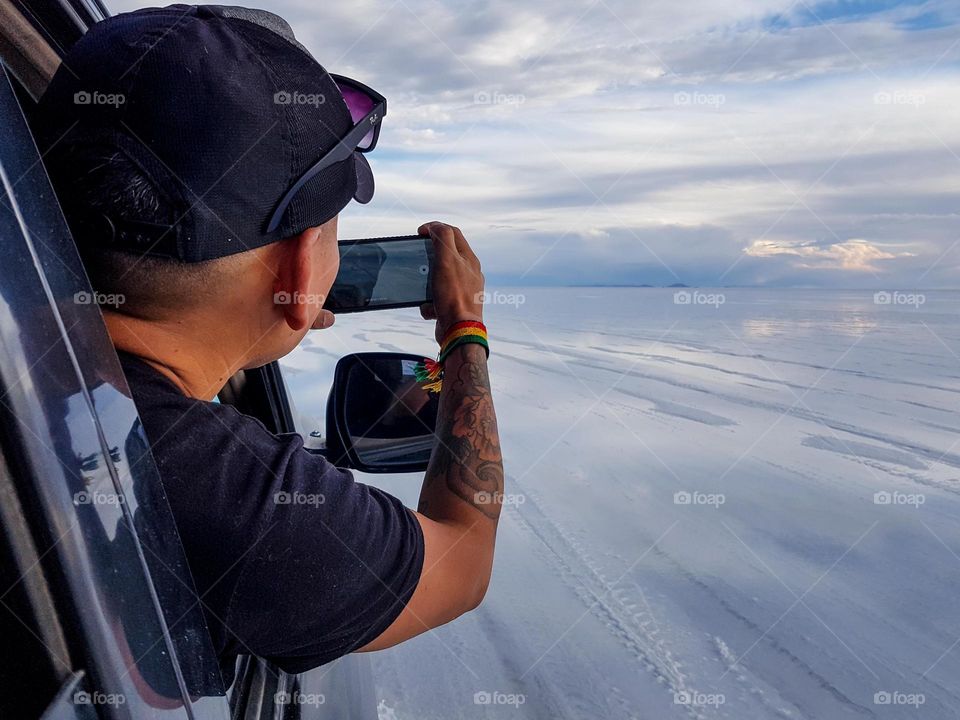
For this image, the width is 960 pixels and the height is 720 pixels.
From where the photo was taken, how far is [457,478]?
138cm

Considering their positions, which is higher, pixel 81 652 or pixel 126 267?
pixel 126 267

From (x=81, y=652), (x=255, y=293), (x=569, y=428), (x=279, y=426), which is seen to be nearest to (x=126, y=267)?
(x=255, y=293)

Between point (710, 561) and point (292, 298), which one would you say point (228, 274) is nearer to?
point (292, 298)

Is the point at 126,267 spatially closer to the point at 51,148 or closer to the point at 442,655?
the point at 51,148

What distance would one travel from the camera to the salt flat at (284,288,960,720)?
2908 millimetres

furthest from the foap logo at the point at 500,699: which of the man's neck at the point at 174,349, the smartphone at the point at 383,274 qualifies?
the man's neck at the point at 174,349

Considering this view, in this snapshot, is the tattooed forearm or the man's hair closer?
the man's hair

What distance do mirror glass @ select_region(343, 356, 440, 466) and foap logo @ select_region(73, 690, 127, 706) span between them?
38.8 inches

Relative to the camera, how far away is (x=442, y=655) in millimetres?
3307

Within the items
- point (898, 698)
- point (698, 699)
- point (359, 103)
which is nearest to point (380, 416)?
point (359, 103)

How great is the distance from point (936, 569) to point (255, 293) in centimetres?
390

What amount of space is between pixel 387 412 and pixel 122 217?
881 mm

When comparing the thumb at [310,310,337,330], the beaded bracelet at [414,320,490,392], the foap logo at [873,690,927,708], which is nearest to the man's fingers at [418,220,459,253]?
the beaded bracelet at [414,320,490,392]

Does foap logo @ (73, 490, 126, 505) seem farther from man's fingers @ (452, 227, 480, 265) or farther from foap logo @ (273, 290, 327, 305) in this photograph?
man's fingers @ (452, 227, 480, 265)
